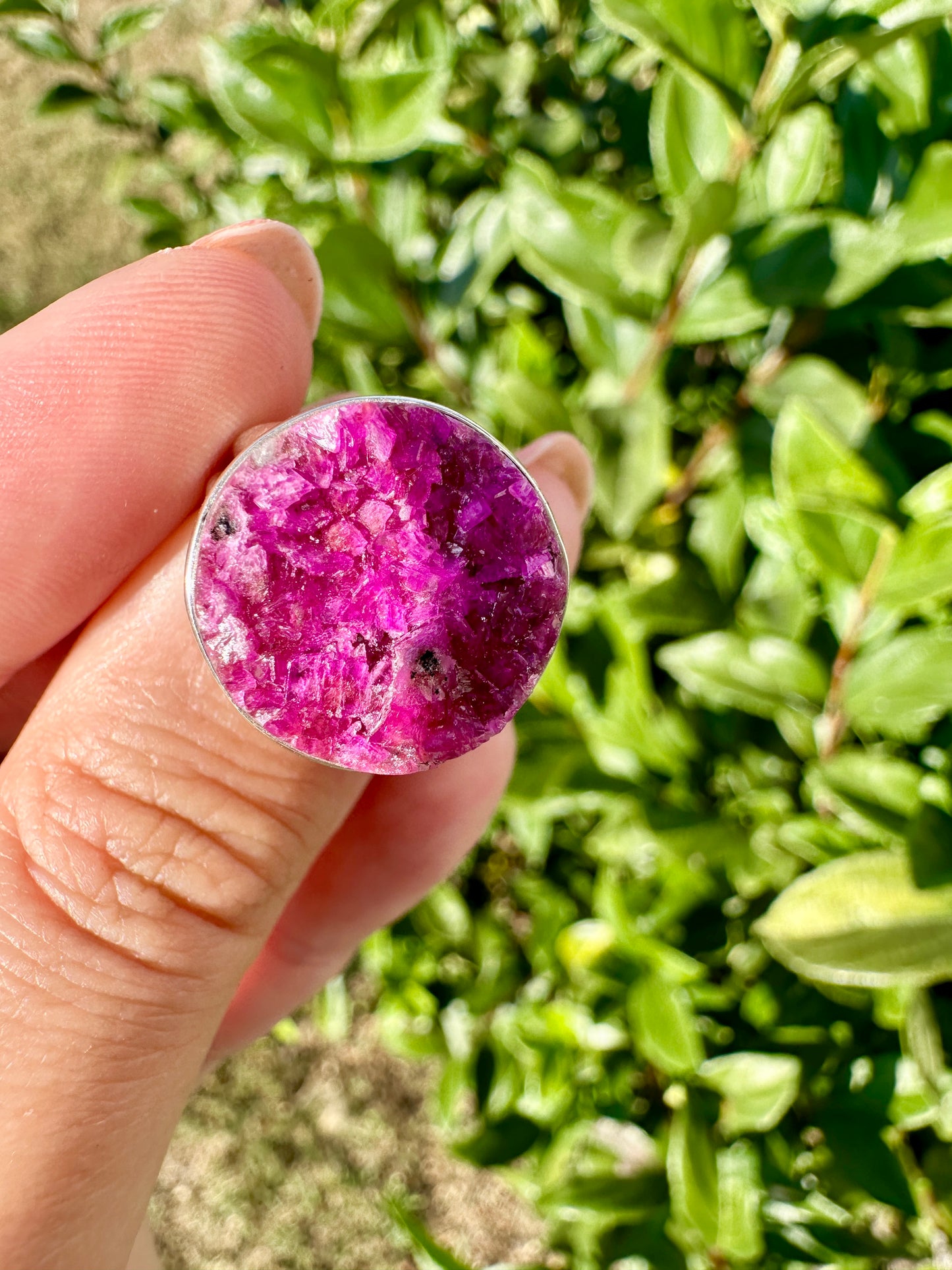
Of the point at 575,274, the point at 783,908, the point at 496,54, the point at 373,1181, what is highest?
the point at 496,54

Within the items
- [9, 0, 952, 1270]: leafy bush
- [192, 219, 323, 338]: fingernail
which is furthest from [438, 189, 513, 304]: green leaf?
[192, 219, 323, 338]: fingernail

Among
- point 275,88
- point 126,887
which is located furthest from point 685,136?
point 126,887

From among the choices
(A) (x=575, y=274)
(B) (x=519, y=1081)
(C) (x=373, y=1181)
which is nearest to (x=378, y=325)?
(A) (x=575, y=274)

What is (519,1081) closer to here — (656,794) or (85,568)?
(656,794)

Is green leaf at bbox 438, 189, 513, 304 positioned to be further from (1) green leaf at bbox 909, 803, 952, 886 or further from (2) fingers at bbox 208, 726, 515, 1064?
(1) green leaf at bbox 909, 803, 952, 886

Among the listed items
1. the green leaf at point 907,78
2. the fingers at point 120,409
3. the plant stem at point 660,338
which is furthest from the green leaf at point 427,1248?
the green leaf at point 907,78

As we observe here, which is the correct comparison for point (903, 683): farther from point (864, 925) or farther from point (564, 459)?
point (564, 459)
